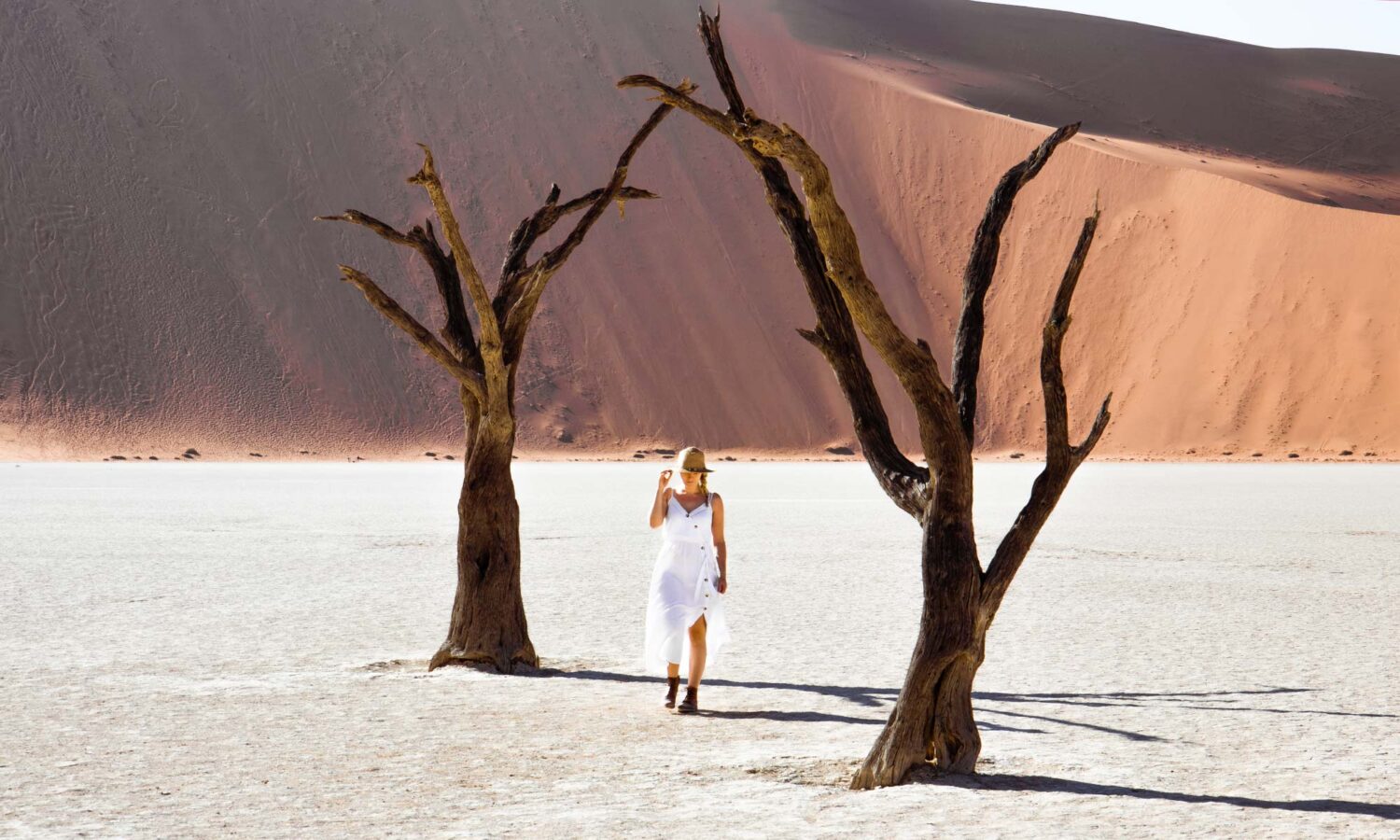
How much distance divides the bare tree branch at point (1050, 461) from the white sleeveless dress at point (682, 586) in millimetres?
1738

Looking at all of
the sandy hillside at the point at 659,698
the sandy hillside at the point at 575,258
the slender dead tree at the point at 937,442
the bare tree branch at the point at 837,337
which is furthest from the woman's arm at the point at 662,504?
the sandy hillside at the point at 575,258

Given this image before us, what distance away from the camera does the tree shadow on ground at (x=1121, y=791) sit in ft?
19.8

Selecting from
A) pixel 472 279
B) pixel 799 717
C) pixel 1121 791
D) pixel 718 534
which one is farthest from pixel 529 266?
pixel 1121 791

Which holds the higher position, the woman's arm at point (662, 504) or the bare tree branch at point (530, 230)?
the bare tree branch at point (530, 230)

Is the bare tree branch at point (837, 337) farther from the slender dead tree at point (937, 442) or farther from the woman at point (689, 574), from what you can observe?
the woman at point (689, 574)

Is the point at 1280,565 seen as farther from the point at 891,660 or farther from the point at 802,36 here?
the point at 802,36

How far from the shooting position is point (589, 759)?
698 centimetres

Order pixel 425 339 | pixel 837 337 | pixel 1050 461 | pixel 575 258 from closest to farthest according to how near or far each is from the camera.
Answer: pixel 1050 461, pixel 837 337, pixel 425 339, pixel 575 258

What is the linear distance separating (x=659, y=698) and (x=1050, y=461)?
121 inches

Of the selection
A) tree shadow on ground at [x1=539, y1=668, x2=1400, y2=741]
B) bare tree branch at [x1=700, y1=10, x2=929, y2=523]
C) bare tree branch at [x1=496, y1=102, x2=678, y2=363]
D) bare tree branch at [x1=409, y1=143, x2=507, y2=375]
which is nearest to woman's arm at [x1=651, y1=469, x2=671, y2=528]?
tree shadow on ground at [x1=539, y1=668, x2=1400, y2=741]

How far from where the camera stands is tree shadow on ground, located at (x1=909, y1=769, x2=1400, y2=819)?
19.8 ft

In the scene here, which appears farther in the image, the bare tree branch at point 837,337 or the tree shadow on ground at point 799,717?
the tree shadow on ground at point 799,717

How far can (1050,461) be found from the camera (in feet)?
21.3

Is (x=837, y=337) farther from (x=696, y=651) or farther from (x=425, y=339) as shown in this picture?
(x=425, y=339)
